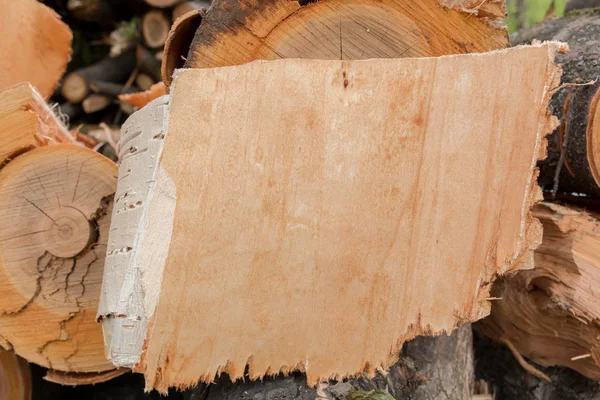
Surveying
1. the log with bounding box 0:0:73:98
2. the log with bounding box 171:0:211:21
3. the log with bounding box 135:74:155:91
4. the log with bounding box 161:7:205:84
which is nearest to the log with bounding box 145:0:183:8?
the log with bounding box 171:0:211:21

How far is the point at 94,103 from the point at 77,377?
1.65m

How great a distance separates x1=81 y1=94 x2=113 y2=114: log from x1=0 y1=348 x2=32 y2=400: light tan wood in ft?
4.79

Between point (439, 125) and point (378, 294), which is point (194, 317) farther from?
point (439, 125)

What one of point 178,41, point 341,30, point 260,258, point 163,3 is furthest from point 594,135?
point 163,3

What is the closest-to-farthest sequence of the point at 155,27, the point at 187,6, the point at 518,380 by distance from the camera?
the point at 518,380 → the point at 187,6 → the point at 155,27

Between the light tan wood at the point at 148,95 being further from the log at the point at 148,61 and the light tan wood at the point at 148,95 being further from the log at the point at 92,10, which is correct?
the log at the point at 92,10

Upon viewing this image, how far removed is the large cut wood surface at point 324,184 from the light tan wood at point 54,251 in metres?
0.34

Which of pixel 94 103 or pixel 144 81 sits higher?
pixel 144 81

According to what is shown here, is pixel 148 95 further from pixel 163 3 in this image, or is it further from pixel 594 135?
pixel 594 135

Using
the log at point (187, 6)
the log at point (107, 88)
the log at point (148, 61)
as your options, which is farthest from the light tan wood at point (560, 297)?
the log at point (107, 88)

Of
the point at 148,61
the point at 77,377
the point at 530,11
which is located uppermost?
the point at 530,11

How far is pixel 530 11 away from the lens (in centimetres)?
283

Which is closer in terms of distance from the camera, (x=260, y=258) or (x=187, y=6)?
(x=260, y=258)

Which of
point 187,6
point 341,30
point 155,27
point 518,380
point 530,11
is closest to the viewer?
point 341,30
